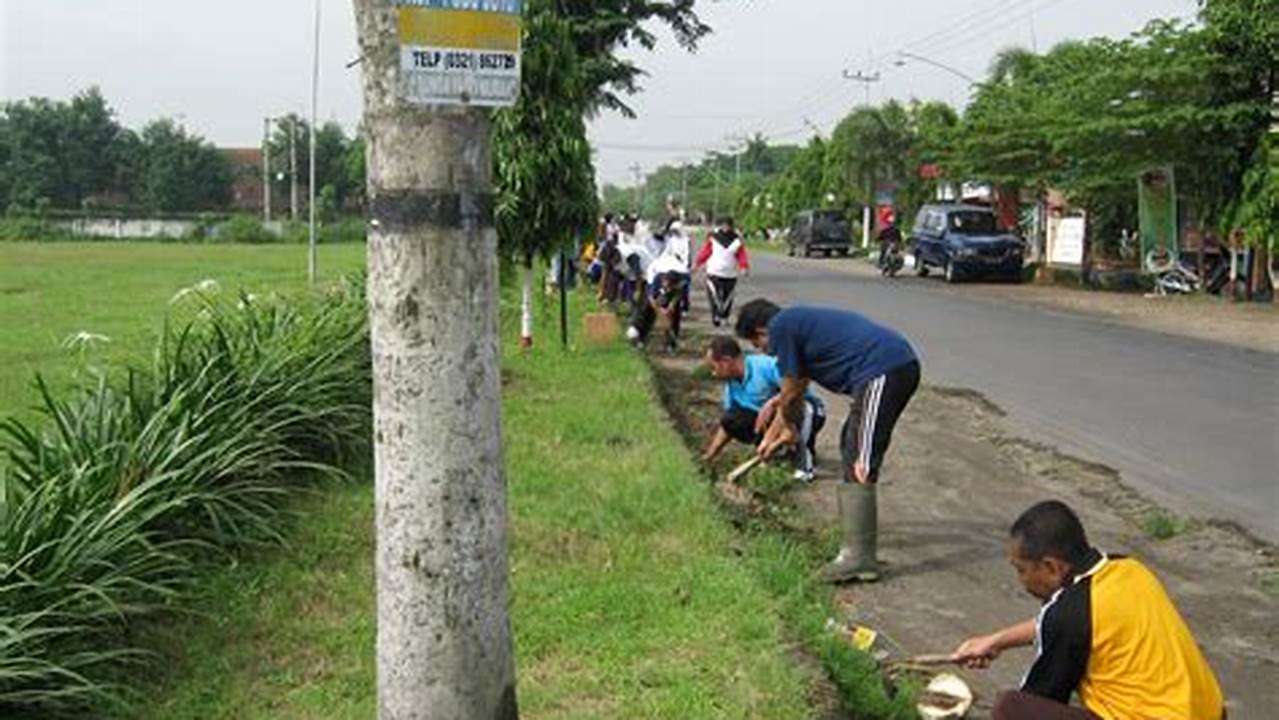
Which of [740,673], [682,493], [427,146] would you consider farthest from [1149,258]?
[427,146]

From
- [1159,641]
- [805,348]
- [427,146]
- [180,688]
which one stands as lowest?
[180,688]

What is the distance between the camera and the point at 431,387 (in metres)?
2.72

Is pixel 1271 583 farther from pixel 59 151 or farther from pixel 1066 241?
pixel 59 151

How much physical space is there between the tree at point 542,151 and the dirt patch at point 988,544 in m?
2.60

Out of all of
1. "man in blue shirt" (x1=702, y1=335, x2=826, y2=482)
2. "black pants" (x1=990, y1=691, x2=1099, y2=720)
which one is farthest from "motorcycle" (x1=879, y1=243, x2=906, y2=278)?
"black pants" (x1=990, y1=691, x2=1099, y2=720)

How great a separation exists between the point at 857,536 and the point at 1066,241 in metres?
30.0

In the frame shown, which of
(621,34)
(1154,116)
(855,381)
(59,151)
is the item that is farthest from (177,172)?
(855,381)

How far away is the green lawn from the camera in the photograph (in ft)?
44.0

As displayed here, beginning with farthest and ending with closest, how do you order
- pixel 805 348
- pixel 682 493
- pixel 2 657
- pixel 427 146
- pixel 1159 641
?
1. pixel 682 493
2. pixel 805 348
3. pixel 2 657
4. pixel 1159 641
5. pixel 427 146

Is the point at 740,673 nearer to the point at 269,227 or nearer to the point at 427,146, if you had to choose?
the point at 427,146

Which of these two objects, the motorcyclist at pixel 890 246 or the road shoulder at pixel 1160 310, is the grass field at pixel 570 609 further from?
the motorcyclist at pixel 890 246

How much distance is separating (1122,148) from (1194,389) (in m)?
13.8

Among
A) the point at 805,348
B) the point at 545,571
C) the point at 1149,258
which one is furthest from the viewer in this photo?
the point at 1149,258

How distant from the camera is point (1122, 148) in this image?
24984mm
